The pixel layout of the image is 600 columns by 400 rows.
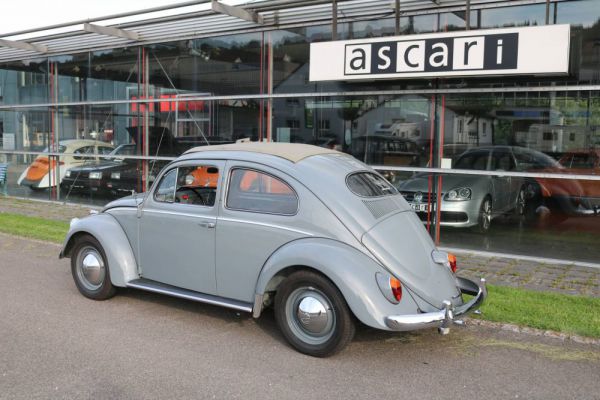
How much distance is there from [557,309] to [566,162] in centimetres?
356

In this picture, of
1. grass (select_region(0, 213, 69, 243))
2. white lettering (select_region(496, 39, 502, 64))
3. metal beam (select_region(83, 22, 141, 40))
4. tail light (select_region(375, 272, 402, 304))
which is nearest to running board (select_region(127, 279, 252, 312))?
tail light (select_region(375, 272, 402, 304))

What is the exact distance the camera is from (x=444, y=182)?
9961 mm

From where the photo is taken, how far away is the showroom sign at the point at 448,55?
809cm

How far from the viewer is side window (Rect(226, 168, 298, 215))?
17.0 feet

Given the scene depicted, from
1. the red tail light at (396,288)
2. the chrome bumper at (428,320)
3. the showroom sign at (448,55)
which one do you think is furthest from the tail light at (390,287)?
the showroom sign at (448,55)

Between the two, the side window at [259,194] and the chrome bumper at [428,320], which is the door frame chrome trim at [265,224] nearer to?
the side window at [259,194]

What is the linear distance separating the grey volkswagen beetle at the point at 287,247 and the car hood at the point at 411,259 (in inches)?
0.5

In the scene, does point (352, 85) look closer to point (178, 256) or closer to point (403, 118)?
point (403, 118)

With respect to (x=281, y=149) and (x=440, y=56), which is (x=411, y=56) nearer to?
(x=440, y=56)

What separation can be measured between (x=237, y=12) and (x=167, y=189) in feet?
18.8

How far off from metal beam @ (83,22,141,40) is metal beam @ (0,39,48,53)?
3.48 m

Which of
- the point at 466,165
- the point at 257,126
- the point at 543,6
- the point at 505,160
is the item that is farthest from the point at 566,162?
the point at 257,126

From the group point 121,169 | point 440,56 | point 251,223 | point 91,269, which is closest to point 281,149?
point 251,223

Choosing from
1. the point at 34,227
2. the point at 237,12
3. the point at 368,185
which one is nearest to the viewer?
the point at 368,185
